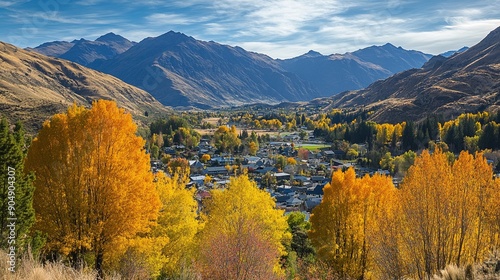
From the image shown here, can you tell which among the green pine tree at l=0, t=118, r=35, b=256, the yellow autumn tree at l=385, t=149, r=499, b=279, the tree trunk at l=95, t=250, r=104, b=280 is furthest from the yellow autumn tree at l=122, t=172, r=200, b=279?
the yellow autumn tree at l=385, t=149, r=499, b=279

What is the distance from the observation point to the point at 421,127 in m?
150

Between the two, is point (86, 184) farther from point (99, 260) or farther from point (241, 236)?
point (241, 236)

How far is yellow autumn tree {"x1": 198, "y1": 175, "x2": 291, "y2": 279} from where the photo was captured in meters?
19.3

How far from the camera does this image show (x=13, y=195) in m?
14.6

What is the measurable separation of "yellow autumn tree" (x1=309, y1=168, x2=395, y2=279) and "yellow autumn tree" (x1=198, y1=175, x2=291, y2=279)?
358 cm

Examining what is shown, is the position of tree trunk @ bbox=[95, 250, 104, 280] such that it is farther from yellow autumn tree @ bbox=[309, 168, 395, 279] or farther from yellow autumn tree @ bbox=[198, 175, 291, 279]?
yellow autumn tree @ bbox=[309, 168, 395, 279]

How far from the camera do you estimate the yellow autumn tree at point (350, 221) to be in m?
28.2

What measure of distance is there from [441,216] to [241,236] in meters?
10.8

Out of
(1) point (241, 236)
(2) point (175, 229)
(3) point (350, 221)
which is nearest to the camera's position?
(1) point (241, 236)

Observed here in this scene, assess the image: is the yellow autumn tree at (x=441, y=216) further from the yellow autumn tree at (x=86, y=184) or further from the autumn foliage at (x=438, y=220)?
the yellow autumn tree at (x=86, y=184)

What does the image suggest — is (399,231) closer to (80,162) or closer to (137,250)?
(137,250)

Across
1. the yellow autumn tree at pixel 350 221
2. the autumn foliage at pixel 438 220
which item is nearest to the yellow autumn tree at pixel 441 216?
the autumn foliage at pixel 438 220

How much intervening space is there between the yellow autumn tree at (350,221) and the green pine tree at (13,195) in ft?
68.3

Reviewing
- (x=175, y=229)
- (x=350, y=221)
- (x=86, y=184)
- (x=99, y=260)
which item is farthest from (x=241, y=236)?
(x=350, y=221)
